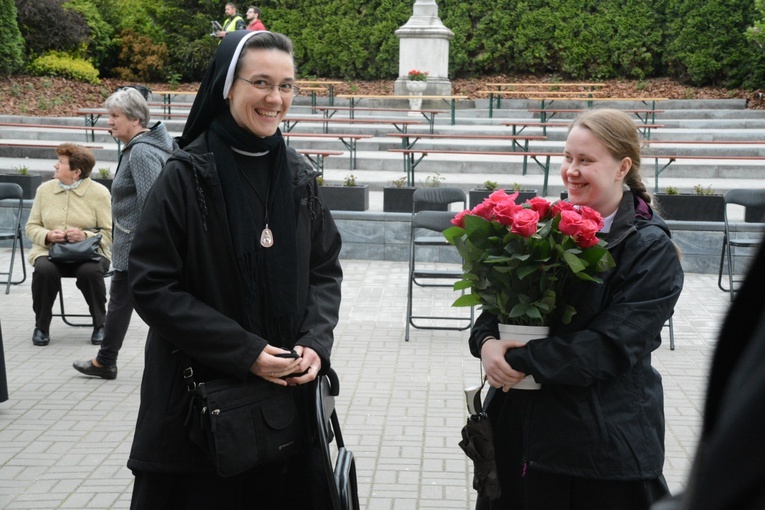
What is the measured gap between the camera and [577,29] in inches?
1016

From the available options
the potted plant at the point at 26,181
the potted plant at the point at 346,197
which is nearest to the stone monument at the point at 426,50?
the potted plant at the point at 346,197

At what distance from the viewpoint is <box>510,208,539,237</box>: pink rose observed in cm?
296

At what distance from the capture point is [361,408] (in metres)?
6.43

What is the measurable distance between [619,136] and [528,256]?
1.80 ft

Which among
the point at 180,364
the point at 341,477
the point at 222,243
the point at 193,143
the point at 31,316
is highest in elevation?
the point at 193,143

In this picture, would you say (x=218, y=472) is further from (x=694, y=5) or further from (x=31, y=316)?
(x=694, y=5)

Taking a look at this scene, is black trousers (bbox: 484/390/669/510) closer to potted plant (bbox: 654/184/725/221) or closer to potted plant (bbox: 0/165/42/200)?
potted plant (bbox: 654/184/725/221)

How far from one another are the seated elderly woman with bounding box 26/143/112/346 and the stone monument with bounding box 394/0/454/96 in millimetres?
16542

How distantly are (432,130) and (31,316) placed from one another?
38.4ft

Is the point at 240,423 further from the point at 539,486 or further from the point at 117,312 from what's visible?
the point at 117,312

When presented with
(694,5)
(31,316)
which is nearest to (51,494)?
(31,316)

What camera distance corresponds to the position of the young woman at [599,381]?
2.90 m

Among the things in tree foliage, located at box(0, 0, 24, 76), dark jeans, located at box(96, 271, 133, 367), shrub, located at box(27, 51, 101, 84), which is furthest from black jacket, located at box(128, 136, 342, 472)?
shrub, located at box(27, 51, 101, 84)

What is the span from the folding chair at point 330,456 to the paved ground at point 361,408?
1.73 meters
